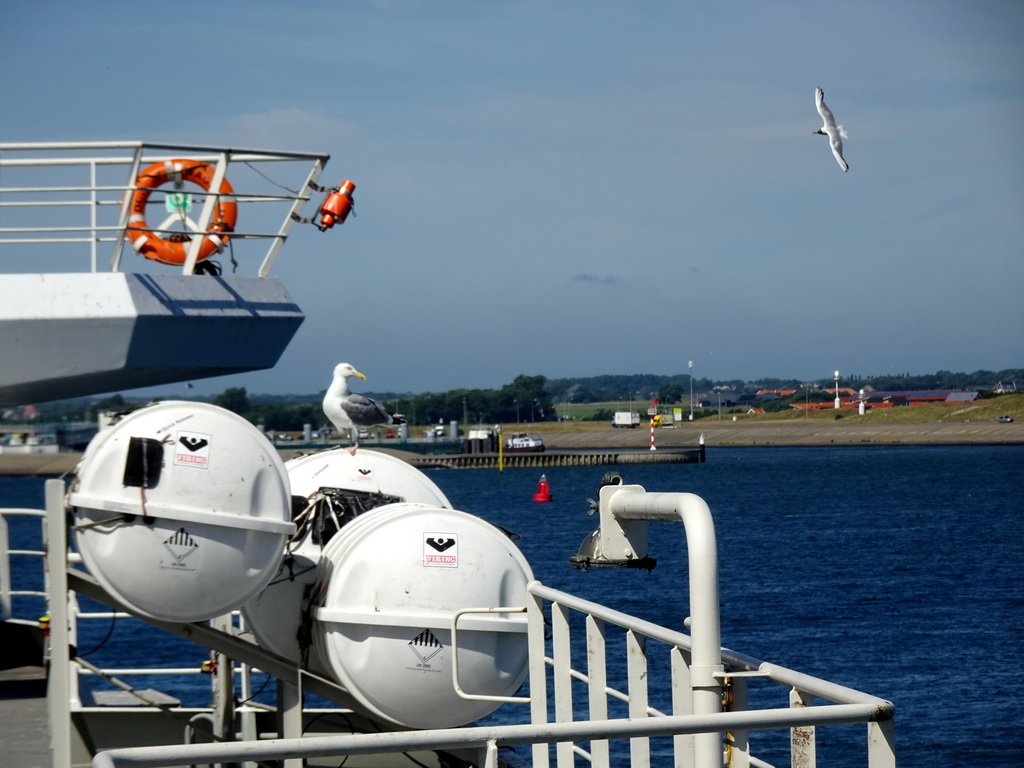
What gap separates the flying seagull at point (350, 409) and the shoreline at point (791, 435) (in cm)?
14410

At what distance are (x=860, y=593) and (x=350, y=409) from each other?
32.2 metres

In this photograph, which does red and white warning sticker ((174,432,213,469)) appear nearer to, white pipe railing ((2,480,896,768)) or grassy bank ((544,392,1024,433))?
white pipe railing ((2,480,896,768))

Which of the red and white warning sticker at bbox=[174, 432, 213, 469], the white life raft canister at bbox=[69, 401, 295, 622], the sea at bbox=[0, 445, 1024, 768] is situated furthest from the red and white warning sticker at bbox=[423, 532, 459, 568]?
the red and white warning sticker at bbox=[174, 432, 213, 469]

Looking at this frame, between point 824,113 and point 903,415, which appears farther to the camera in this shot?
point 903,415

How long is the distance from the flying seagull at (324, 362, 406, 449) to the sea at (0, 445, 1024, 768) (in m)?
2.38

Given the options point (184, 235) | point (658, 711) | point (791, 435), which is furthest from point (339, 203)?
point (791, 435)

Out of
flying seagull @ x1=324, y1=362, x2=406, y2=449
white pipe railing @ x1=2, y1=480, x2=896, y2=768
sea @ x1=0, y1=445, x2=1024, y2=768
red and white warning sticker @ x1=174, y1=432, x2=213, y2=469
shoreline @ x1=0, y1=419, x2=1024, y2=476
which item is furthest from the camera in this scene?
shoreline @ x1=0, y1=419, x2=1024, y2=476

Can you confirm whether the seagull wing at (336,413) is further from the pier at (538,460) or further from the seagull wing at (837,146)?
the pier at (538,460)

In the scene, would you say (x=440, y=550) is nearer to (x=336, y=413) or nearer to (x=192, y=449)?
(x=192, y=449)

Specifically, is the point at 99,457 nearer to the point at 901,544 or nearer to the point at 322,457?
the point at 322,457

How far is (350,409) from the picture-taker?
10.6 meters

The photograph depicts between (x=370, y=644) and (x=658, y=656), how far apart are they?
68.1 ft

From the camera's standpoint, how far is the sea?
76.9 feet

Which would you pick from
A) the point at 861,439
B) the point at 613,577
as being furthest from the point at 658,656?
the point at 861,439
